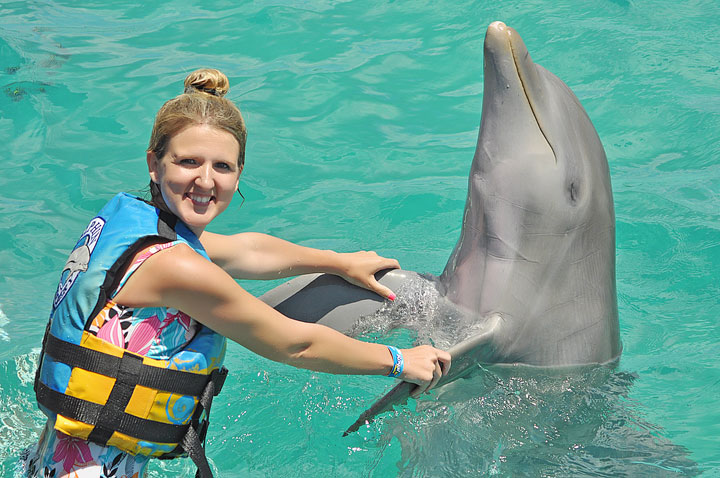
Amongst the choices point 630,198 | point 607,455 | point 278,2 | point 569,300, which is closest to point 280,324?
point 569,300

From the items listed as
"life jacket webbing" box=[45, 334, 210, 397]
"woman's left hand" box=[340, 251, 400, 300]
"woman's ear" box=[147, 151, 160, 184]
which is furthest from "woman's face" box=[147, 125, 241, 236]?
"woman's left hand" box=[340, 251, 400, 300]

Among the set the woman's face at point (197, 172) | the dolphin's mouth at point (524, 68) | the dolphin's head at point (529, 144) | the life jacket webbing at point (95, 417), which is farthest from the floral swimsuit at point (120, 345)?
the dolphin's mouth at point (524, 68)

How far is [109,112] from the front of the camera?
9289 mm

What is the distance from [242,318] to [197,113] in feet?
2.80

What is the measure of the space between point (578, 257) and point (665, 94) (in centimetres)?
592

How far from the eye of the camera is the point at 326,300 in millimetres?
4500

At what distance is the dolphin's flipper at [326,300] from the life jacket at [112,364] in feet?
3.26

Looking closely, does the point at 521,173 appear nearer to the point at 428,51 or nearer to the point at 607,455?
the point at 607,455

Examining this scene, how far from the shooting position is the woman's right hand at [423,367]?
3752 mm

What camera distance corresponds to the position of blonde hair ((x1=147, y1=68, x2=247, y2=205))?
340cm

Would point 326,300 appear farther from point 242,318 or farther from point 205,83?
point 205,83

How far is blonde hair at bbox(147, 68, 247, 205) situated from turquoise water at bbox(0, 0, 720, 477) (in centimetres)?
193

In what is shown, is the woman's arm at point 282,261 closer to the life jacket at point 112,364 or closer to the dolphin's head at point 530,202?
the dolphin's head at point 530,202

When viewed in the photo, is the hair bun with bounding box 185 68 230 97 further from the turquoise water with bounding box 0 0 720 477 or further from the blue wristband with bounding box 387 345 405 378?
the turquoise water with bounding box 0 0 720 477
